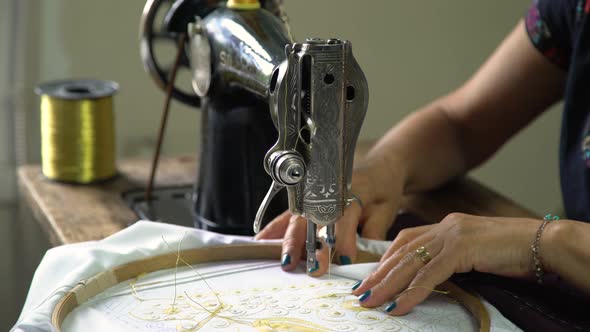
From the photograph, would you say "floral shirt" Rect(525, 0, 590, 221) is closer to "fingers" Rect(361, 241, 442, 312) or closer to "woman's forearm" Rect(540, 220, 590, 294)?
"woman's forearm" Rect(540, 220, 590, 294)

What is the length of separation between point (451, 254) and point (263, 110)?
13.8 inches

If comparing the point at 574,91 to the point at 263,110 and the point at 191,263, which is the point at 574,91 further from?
the point at 191,263

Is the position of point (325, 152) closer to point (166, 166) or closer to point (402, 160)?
point (402, 160)

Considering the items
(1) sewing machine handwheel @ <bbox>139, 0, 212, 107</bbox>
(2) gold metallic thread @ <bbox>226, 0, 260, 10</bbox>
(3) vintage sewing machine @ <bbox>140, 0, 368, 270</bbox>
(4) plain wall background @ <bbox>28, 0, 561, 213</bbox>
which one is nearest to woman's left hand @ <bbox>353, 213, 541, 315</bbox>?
(3) vintage sewing machine @ <bbox>140, 0, 368, 270</bbox>

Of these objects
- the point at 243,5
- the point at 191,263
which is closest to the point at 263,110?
the point at 243,5

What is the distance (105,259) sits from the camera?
1.01 m

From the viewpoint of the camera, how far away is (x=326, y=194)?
0.90m

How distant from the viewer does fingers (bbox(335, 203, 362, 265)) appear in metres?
1.09

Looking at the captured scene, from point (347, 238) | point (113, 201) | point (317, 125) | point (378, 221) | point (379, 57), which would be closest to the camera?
point (317, 125)

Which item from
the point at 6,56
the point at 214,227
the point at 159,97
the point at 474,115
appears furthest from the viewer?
the point at 159,97

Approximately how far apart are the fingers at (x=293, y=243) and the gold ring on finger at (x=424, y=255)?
0.16 meters

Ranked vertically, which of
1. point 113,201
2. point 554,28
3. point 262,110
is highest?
point 554,28

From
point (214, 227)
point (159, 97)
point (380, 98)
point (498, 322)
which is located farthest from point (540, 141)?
point (498, 322)

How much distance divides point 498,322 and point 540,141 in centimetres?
222
